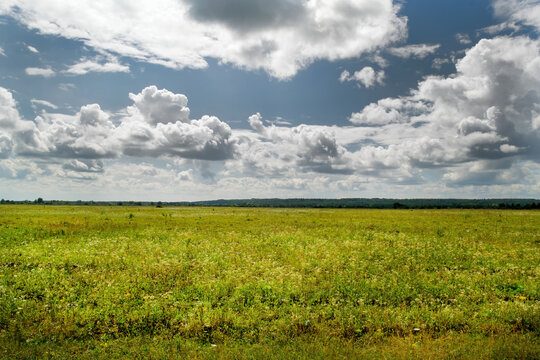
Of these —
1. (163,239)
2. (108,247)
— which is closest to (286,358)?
(108,247)

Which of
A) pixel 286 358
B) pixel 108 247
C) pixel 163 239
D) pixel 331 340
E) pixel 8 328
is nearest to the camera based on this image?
pixel 286 358

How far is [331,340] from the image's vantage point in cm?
838

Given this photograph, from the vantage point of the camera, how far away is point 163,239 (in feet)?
79.9

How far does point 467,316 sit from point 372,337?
3691 millimetres

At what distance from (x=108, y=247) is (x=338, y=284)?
14770 mm

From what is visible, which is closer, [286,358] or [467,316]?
[286,358]

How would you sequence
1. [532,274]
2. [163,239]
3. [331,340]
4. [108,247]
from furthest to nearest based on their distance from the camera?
[163,239], [108,247], [532,274], [331,340]

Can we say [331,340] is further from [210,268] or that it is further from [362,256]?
→ [362,256]

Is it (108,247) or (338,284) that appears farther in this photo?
(108,247)

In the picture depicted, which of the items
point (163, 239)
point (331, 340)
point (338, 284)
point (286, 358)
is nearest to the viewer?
point (286, 358)

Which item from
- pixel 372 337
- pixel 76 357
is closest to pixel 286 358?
pixel 372 337

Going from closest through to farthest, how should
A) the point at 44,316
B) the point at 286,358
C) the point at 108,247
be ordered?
the point at 286,358, the point at 44,316, the point at 108,247

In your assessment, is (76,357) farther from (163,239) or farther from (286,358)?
(163,239)

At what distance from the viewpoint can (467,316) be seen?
9906 mm
